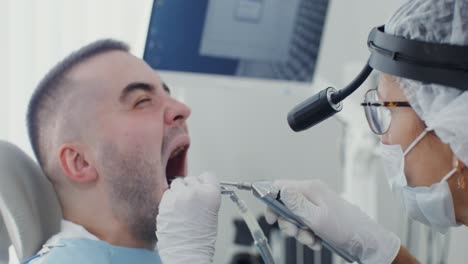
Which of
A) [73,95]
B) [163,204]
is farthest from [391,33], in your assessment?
[73,95]

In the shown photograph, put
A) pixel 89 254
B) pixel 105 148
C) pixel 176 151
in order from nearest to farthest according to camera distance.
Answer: pixel 89 254
pixel 105 148
pixel 176 151

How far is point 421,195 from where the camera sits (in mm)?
1323

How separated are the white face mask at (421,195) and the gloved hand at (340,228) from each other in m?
0.18

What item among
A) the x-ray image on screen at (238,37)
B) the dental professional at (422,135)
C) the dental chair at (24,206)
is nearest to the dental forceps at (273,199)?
the dental professional at (422,135)

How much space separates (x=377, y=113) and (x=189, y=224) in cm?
48

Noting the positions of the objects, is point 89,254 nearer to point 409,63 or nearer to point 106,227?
point 106,227

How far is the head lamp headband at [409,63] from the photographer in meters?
1.16

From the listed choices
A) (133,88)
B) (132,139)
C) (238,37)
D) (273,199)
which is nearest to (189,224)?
(273,199)

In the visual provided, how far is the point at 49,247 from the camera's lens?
1467 mm

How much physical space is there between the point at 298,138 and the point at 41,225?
62.8 inches

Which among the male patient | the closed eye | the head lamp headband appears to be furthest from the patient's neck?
the head lamp headband

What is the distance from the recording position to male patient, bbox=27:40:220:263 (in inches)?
61.6

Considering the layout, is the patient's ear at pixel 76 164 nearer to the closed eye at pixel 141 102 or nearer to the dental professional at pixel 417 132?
the closed eye at pixel 141 102

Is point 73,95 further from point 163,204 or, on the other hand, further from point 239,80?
point 239,80
